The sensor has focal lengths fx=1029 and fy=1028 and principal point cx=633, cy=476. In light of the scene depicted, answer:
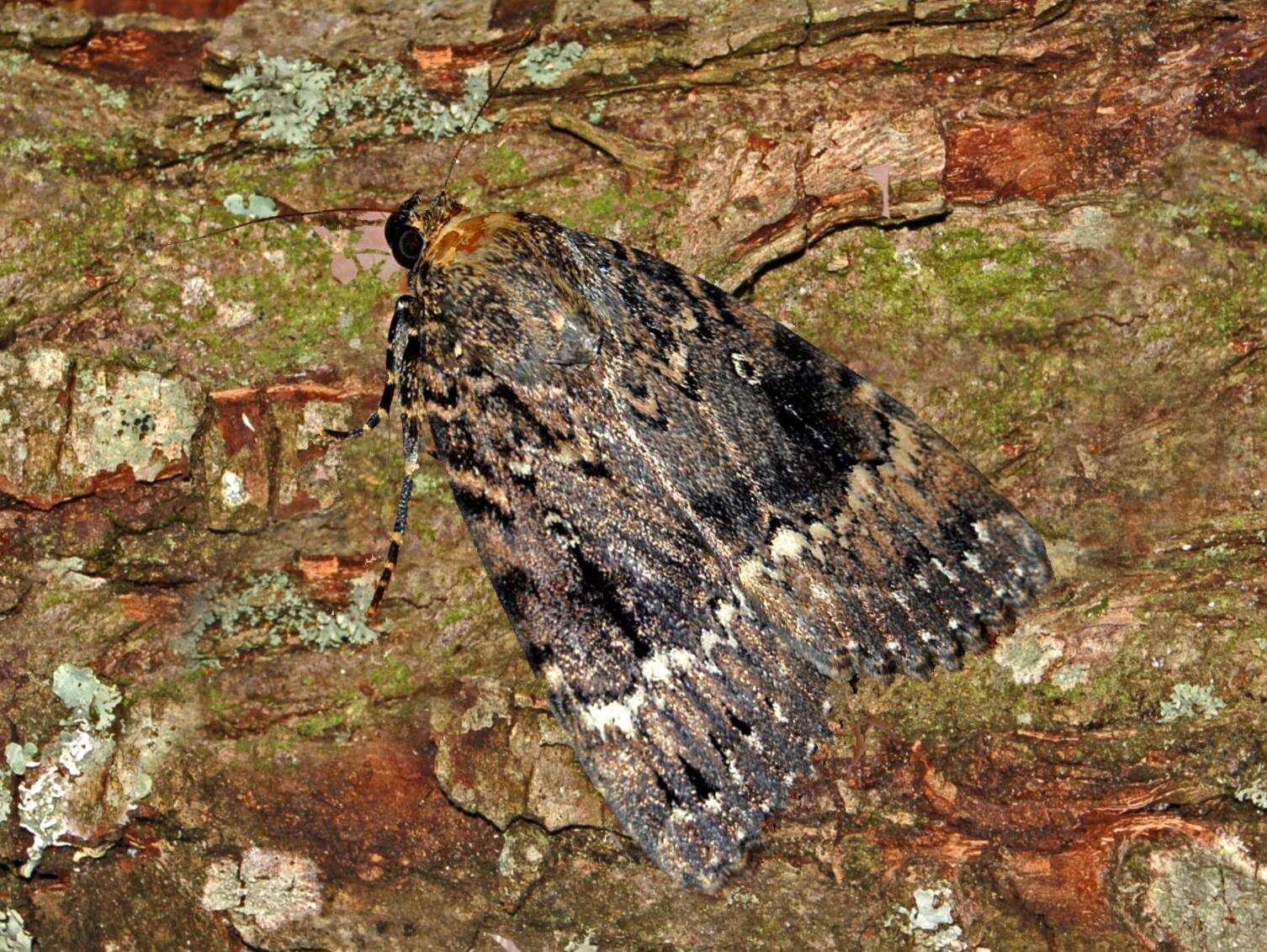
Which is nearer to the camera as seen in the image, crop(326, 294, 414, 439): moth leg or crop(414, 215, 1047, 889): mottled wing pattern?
crop(414, 215, 1047, 889): mottled wing pattern

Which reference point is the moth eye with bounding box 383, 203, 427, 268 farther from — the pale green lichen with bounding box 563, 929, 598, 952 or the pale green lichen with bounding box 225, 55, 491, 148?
the pale green lichen with bounding box 563, 929, 598, 952

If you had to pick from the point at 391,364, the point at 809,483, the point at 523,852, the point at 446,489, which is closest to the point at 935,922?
the point at 523,852

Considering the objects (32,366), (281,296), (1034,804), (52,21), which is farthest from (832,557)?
(52,21)

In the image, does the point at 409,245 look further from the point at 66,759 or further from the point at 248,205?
the point at 66,759

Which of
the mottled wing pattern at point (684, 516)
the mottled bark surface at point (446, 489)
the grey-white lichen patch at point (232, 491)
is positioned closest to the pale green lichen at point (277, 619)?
the mottled bark surface at point (446, 489)

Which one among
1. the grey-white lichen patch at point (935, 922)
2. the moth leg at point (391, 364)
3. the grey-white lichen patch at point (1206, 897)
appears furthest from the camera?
the moth leg at point (391, 364)

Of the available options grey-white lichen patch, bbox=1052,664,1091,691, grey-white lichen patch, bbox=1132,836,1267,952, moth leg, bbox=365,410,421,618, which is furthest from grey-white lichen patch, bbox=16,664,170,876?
grey-white lichen patch, bbox=1132,836,1267,952

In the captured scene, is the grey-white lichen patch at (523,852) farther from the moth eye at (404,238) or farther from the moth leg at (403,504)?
the moth eye at (404,238)
